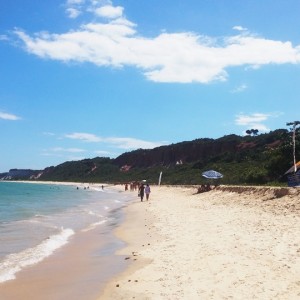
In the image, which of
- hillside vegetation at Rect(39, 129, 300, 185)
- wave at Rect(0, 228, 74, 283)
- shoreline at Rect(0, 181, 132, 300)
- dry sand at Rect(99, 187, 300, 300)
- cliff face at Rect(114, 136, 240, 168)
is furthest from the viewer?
cliff face at Rect(114, 136, 240, 168)

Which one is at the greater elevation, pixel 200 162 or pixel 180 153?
pixel 180 153

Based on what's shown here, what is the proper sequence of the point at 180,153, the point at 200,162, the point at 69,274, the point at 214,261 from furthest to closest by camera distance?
the point at 180,153
the point at 200,162
the point at 69,274
the point at 214,261

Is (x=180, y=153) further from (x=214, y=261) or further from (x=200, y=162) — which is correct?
(x=214, y=261)

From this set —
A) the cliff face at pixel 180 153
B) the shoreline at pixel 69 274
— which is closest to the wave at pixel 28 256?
the shoreline at pixel 69 274

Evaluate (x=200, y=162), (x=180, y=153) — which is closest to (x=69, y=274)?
(x=200, y=162)

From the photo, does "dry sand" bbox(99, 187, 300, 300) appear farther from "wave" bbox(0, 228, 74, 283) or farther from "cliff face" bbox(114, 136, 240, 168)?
"cliff face" bbox(114, 136, 240, 168)

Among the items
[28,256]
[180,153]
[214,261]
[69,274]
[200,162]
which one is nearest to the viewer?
[214,261]

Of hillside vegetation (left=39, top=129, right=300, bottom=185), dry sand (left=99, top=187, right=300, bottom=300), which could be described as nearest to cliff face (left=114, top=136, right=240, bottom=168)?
hillside vegetation (left=39, top=129, right=300, bottom=185)

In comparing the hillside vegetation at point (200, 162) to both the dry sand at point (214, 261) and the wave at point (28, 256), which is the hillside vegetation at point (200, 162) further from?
the wave at point (28, 256)

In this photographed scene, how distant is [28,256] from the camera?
35.1 feet

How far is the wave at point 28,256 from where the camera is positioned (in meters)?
8.88

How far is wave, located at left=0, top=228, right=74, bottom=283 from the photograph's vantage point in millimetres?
8875

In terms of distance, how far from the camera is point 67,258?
34.7 feet

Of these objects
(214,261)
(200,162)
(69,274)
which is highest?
(200,162)
